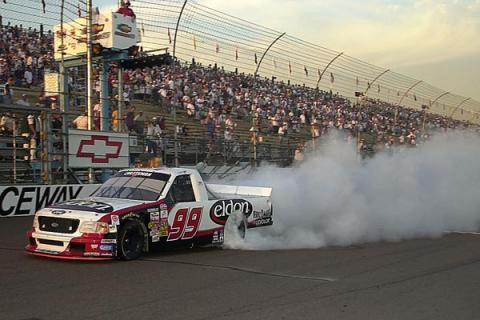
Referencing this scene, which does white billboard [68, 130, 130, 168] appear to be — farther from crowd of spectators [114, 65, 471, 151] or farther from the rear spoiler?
the rear spoiler

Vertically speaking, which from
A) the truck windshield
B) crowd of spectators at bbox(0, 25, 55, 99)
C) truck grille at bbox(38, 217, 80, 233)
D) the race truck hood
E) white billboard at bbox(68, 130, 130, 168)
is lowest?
truck grille at bbox(38, 217, 80, 233)

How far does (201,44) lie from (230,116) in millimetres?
3262

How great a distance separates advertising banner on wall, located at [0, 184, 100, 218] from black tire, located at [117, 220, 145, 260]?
13.9 ft

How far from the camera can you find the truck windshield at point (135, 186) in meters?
8.46

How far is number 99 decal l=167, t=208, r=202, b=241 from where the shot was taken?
840 cm

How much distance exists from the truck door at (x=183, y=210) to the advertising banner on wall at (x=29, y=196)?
3993 millimetres

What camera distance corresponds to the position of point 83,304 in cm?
533

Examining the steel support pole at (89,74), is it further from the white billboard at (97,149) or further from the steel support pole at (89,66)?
the white billboard at (97,149)

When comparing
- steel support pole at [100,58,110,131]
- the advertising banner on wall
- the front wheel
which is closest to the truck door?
the front wheel

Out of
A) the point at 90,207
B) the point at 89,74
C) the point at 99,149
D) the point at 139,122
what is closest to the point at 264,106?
the point at 139,122

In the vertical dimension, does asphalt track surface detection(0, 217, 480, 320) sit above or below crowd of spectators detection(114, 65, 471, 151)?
below

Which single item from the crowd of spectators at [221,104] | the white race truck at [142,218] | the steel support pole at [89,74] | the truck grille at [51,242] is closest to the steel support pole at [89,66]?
the steel support pole at [89,74]

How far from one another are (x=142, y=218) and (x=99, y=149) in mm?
5813

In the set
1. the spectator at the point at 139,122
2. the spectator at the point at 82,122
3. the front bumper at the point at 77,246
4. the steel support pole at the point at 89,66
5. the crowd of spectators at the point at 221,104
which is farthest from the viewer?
the spectator at the point at 139,122
